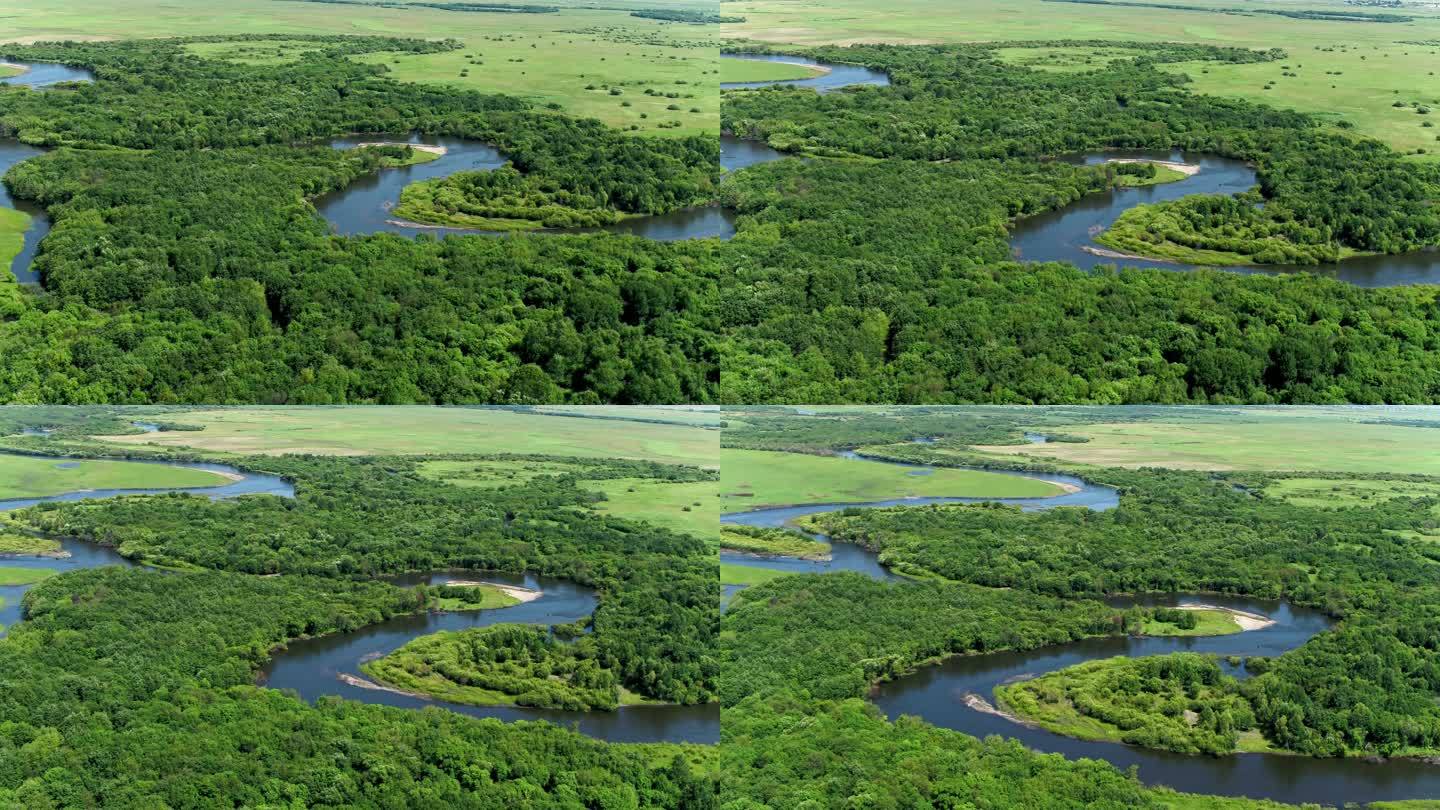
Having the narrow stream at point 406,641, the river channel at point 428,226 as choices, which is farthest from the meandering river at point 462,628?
the river channel at point 428,226

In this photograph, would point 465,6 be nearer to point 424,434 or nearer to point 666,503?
point 424,434

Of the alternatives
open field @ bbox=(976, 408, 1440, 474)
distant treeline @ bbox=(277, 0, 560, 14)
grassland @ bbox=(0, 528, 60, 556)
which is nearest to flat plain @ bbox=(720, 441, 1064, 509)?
open field @ bbox=(976, 408, 1440, 474)

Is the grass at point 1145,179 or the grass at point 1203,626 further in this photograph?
the grass at point 1145,179

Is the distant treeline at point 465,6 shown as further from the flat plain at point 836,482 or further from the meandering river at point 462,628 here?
the meandering river at point 462,628

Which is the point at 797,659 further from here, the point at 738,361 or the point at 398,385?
the point at 398,385

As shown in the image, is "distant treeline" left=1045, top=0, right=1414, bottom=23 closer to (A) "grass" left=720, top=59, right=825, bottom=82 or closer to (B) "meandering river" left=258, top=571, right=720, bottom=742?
(A) "grass" left=720, top=59, right=825, bottom=82
